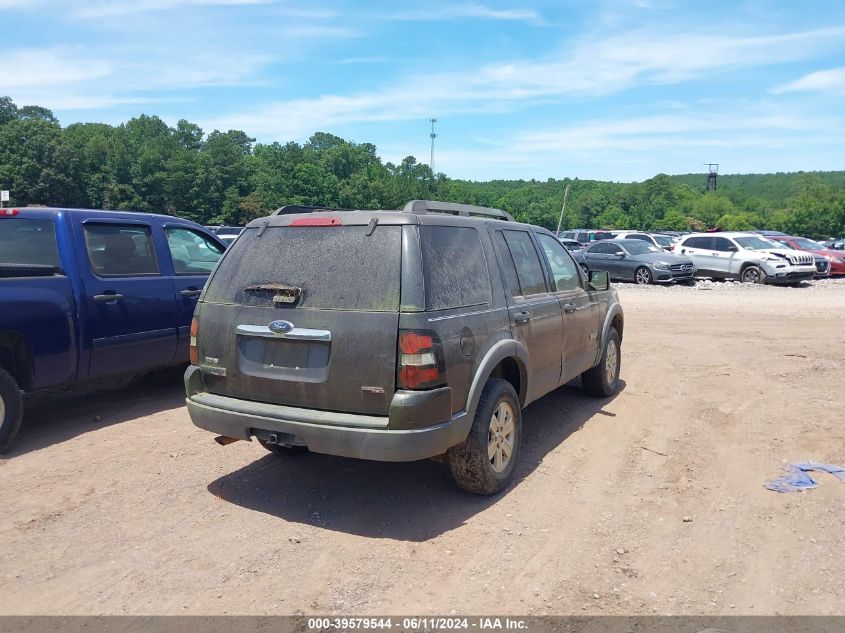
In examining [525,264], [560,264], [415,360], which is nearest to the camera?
[415,360]

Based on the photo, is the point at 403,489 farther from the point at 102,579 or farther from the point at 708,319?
the point at 708,319

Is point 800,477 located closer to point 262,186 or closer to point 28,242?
point 28,242

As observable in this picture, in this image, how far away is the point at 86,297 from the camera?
19.5 ft

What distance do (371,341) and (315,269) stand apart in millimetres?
691

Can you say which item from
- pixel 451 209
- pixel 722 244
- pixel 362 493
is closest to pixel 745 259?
pixel 722 244

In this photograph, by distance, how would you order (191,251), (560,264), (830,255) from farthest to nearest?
(830,255) < (191,251) < (560,264)

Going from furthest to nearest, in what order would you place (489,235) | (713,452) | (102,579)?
1. (713,452)
2. (489,235)
3. (102,579)

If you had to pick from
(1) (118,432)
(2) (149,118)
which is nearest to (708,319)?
(1) (118,432)

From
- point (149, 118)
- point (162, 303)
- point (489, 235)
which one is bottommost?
point (162, 303)

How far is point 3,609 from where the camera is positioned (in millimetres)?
3234

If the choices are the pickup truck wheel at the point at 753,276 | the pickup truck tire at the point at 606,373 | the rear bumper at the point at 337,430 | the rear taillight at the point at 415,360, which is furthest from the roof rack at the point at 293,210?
the pickup truck wheel at the point at 753,276

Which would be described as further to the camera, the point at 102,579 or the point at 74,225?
the point at 74,225

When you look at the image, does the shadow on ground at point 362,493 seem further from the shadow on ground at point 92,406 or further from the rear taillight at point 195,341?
the shadow on ground at point 92,406

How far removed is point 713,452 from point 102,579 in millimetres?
4561
